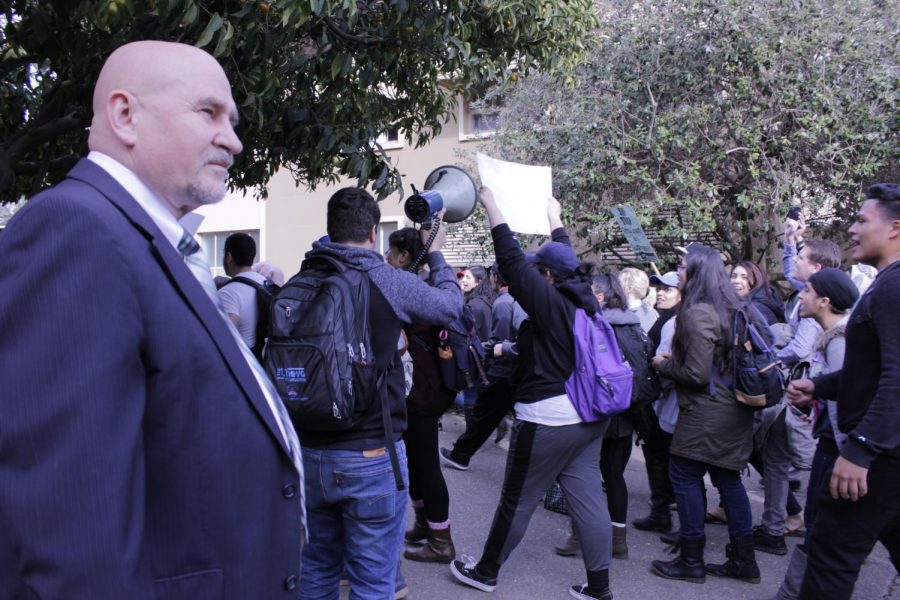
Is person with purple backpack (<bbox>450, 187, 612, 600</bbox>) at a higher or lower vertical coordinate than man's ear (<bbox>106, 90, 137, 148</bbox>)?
lower

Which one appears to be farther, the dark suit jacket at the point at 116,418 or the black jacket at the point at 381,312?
the black jacket at the point at 381,312

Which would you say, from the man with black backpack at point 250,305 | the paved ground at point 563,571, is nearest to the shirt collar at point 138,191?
the man with black backpack at point 250,305

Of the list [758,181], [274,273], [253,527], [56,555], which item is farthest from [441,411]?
[758,181]

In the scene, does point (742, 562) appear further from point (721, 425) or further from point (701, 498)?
point (721, 425)

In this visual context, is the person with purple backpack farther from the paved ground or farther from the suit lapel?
→ the suit lapel

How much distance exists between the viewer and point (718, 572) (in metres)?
4.62

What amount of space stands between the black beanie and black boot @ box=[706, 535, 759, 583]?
4.96 feet

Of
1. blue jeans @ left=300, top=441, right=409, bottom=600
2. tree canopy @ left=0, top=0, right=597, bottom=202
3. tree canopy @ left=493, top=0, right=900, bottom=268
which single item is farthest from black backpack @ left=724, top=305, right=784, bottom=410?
tree canopy @ left=493, top=0, right=900, bottom=268

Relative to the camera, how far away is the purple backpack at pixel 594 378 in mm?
3891

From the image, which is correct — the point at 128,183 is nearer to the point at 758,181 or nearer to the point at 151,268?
the point at 151,268

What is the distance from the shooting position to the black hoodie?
3.86m

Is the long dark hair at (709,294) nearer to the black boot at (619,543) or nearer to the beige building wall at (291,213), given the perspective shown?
the black boot at (619,543)

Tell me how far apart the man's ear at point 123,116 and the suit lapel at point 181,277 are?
7cm

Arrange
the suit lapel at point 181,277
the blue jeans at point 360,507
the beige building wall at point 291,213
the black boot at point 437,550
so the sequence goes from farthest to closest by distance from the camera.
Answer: the beige building wall at point 291,213 < the black boot at point 437,550 < the blue jeans at point 360,507 < the suit lapel at point 181,277
